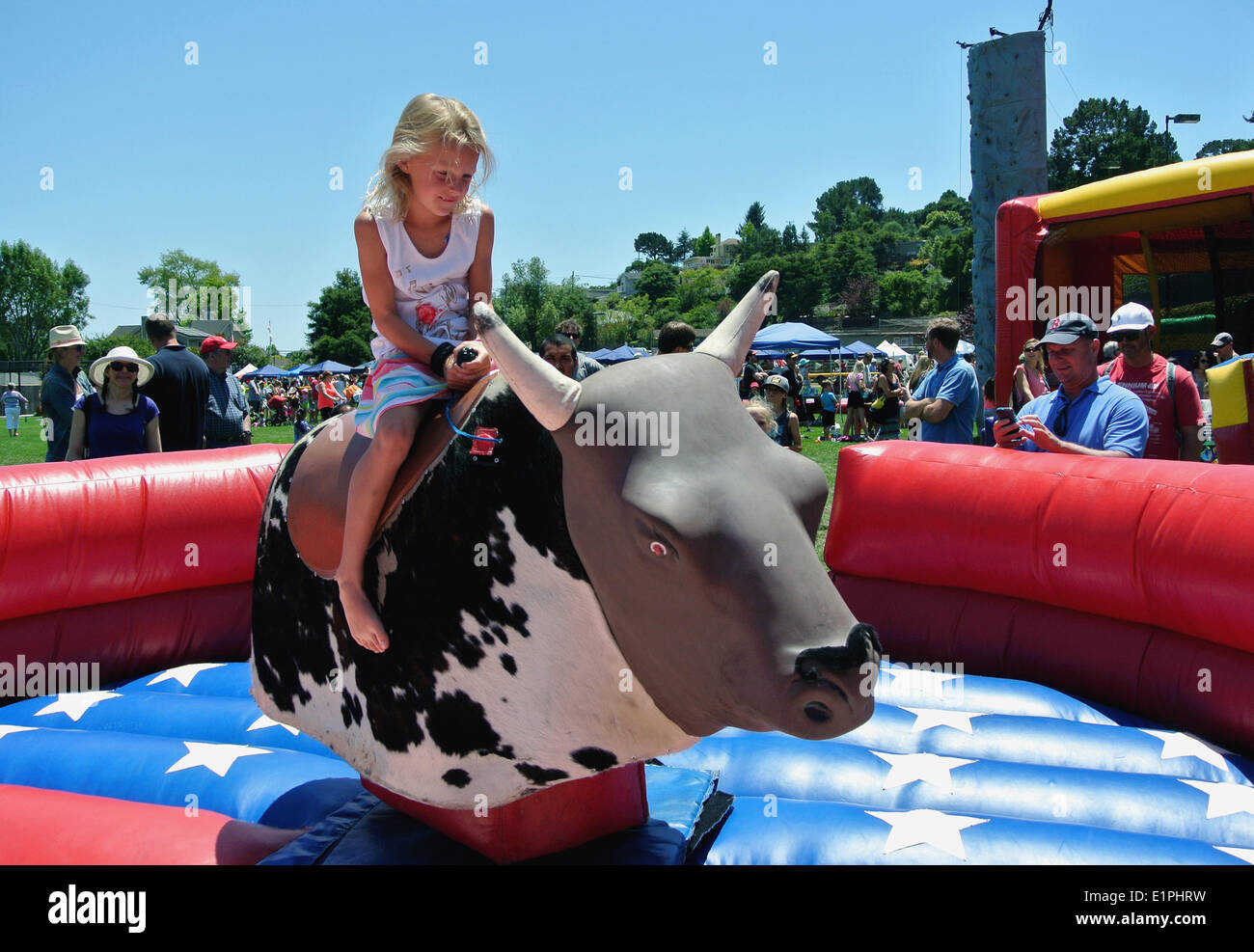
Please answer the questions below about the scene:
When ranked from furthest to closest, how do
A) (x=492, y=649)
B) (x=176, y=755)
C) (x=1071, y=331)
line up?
(x=1071, y=331) < (x=176, y=755) < (x=492, y=649)

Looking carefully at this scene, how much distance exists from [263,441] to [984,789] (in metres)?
26.0

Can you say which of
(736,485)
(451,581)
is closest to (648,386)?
(736,485)

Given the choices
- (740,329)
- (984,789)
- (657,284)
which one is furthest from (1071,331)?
(657,284)

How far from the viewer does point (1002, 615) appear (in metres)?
4.47

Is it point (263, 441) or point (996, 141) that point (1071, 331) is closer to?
point (996, 141)

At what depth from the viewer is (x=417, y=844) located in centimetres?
252

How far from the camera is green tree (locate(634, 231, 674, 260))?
486 feet

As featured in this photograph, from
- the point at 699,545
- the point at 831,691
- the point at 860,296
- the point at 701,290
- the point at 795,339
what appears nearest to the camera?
the point at 831,691

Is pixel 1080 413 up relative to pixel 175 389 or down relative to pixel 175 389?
down

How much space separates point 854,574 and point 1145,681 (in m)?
1.58

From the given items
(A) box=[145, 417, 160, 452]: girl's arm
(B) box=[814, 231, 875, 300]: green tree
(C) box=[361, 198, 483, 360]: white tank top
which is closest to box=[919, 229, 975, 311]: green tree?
(B) box=[814, 231, 875, 300]: green tree

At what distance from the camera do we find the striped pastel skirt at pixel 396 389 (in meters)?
2.41

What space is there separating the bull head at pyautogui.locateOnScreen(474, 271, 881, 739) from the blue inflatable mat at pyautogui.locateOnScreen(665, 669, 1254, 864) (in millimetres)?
1042
